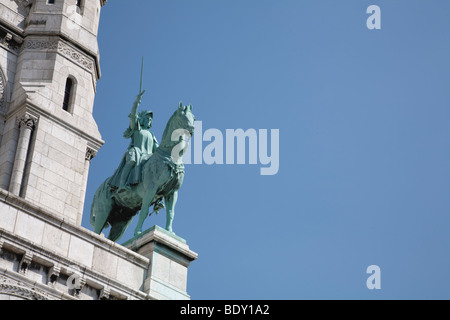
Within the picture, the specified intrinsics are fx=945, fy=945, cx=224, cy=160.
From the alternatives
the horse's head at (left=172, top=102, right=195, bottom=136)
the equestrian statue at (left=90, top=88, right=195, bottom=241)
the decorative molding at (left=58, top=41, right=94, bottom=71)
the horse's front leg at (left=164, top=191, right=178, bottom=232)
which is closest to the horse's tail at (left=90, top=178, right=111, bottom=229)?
the equestrian statue at (left=90, top=88, right=195, bottom=241)

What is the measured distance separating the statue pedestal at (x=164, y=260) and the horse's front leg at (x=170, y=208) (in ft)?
2.74

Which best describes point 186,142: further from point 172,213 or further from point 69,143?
point 69,143

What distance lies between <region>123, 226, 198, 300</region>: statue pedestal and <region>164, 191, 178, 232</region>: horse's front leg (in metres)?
0.83

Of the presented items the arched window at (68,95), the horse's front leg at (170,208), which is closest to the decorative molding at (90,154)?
the arched window at (68,95)

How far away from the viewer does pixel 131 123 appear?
3025cm

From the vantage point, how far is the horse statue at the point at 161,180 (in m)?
27.5

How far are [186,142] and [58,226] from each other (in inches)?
240

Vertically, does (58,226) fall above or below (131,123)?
below

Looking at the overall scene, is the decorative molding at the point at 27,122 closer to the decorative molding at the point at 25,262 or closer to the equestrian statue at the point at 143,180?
the equestrian statue at the point at 143,180

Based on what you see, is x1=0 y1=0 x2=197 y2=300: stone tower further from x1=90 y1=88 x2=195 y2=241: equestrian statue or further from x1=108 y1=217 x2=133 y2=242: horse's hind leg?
x1=108 y1=217 x2=133 y2=242: horse's hind leg

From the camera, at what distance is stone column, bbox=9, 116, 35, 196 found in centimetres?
3070

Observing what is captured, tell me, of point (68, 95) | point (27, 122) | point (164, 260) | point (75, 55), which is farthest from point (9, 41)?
point (164, 260)
